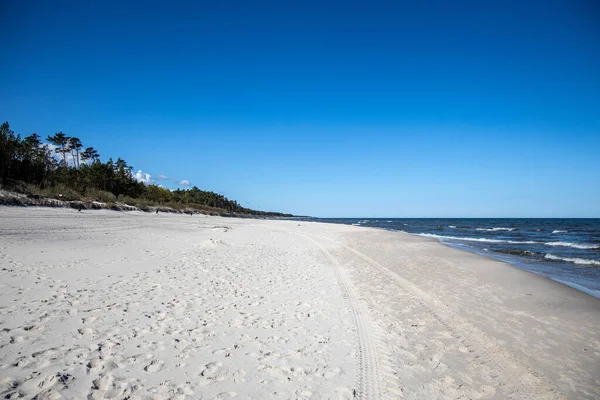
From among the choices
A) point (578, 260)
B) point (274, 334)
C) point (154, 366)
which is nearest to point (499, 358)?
point (274, 334)

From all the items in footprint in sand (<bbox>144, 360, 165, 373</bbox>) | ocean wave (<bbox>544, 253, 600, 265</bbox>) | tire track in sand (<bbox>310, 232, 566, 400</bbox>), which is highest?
footprint in sand (<bbox>144, 360, 165, 373</bbox>)

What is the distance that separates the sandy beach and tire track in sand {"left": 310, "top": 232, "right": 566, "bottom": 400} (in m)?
0.02

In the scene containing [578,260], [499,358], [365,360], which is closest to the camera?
[365,360]

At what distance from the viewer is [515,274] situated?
474 inches

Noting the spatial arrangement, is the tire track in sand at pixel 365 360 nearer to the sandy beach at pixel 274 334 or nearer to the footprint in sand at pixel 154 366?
the sandy beach at pixel 274 334

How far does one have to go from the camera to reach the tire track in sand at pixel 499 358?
4.13 metres

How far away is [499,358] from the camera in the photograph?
499cm

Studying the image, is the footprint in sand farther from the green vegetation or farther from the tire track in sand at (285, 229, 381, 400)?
the green vegetation

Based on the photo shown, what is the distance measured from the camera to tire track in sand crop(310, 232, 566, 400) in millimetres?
4133

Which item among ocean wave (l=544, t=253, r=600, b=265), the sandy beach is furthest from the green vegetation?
ocean wave (l=544, t=253, r=600, b=265)

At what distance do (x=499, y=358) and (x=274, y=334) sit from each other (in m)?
4.02

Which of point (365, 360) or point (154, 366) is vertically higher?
point (154, 366)

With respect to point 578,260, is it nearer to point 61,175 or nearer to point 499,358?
point 499,358

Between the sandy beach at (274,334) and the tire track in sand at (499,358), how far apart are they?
2cm
